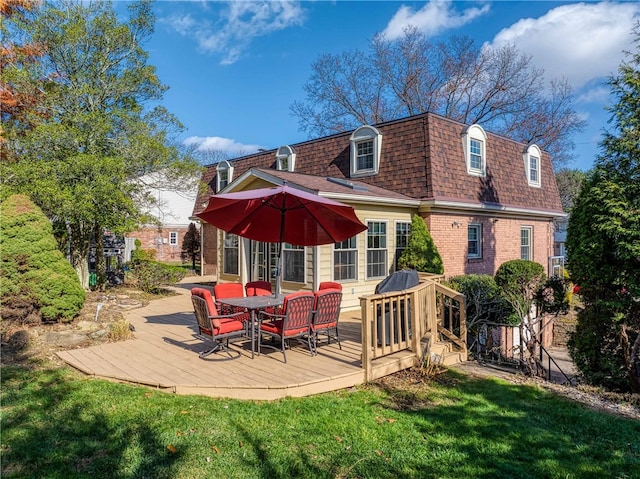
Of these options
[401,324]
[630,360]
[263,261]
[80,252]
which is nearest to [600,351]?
[630,360]

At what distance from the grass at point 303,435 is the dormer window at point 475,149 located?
9.58 m

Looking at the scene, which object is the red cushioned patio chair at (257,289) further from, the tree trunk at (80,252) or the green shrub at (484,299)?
the tree trunk at (80,252)

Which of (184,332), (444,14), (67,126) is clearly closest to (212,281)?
(67,126)

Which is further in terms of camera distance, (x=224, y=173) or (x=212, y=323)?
(x=224, y=173)

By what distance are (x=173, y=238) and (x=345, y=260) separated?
830 inches

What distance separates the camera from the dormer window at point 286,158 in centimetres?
1525

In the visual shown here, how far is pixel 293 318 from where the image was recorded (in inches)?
223

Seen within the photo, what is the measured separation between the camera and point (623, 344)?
217 inches

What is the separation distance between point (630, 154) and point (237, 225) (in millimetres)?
6144

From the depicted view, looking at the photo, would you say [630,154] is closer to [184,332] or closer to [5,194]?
[184,332]

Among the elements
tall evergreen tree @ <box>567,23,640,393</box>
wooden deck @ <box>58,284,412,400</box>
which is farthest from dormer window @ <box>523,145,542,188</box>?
wooden deck @ <box>58,284,412,400</box>

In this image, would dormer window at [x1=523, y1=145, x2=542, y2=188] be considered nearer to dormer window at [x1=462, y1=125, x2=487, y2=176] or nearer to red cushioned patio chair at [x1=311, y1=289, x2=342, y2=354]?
dormer window at [x1=462, y1=125, x2=487, y2=176]

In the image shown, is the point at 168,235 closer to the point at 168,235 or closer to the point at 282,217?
the point at 168,235

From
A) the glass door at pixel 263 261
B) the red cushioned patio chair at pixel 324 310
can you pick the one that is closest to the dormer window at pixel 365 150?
the glass door at pixel 263 261
